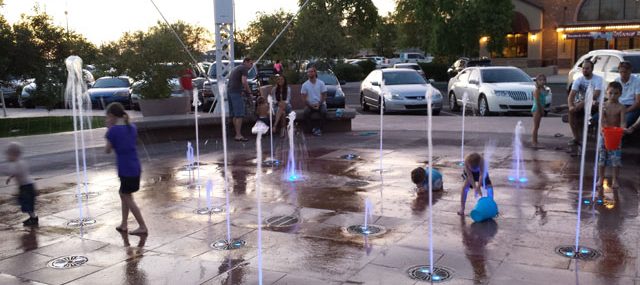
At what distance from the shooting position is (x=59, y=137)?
14375 millimetres

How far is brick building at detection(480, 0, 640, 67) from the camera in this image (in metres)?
41.9

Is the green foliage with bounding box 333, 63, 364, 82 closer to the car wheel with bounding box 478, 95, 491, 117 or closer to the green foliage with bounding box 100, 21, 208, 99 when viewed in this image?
the car wheel with bounding box 478, 95, 491, 117

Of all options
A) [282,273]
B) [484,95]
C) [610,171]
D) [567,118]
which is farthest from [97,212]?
A: [484,95]

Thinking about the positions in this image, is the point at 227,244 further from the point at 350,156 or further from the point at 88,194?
the point at 350,156

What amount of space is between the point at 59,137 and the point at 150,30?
3.45m

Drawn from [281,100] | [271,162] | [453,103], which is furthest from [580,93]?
[453,103]

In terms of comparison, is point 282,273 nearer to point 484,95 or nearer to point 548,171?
point 548,171

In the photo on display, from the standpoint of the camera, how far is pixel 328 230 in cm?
617

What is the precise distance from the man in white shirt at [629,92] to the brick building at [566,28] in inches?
1364

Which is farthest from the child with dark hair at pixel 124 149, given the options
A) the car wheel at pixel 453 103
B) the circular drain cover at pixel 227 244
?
the car wheel at pixel 453 103

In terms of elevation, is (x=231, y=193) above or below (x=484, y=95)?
below

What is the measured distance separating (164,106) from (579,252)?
1079 cm

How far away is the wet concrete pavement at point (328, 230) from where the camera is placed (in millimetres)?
4949

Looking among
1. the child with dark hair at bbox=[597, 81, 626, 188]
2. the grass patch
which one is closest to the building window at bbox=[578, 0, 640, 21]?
the grass patch
